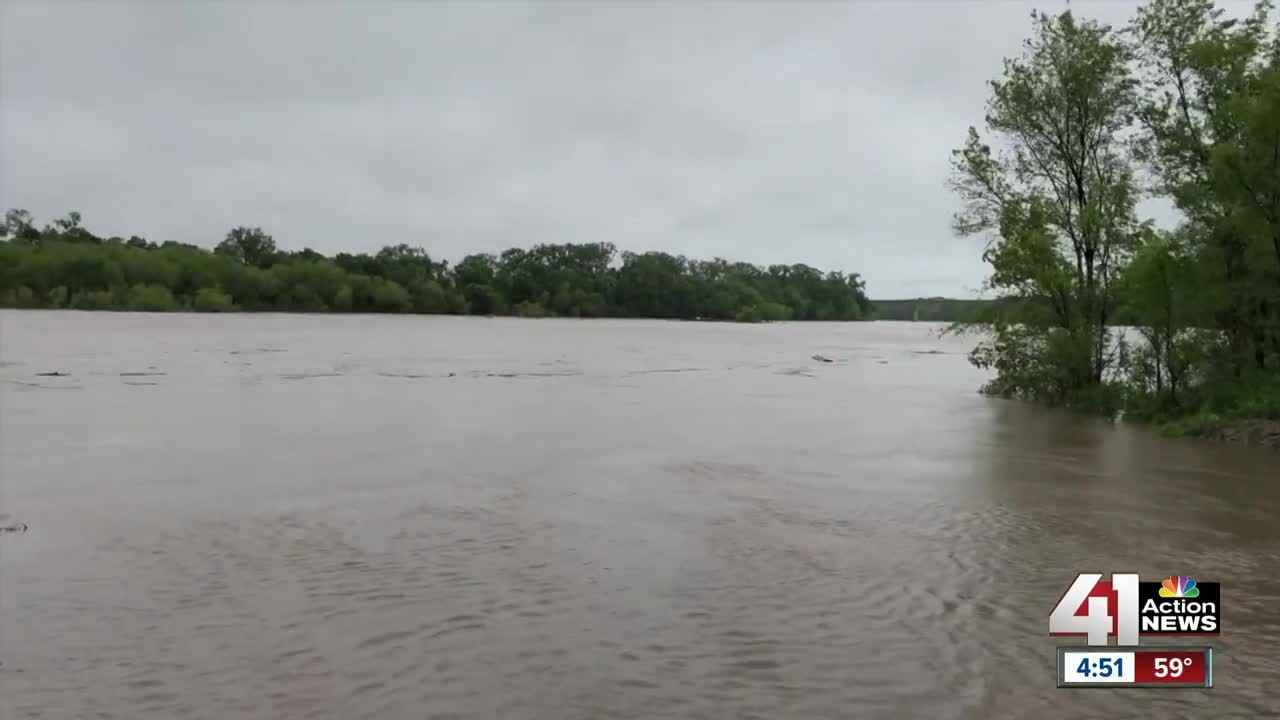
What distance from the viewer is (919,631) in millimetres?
7406

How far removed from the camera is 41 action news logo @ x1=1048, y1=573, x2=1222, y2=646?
7.32m

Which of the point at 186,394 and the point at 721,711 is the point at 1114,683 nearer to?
the point at 721,711

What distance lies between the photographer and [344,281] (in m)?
136

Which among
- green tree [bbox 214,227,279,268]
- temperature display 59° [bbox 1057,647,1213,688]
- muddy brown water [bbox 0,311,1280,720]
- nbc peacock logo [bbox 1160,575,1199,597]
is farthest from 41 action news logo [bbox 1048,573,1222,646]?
green tree [bbox 214,227,279,268]

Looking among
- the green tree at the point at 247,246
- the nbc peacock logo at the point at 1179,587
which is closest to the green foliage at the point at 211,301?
the green tree at the point at 247,246

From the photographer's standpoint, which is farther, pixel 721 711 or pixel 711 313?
pixel 711 313

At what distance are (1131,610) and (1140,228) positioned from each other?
23366mm

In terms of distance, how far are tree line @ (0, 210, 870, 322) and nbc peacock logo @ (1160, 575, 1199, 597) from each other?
391 ft

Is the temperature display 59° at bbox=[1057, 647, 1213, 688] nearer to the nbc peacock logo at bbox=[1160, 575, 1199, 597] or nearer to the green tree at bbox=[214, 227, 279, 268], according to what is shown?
the nbc peacock logo at bbox=[1160, 575, 1199, 597]

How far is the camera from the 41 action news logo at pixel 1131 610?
732cm

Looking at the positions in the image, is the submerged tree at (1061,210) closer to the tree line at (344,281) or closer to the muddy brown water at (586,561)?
the muddy brown water at (586,561)

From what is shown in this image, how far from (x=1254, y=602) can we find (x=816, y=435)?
12.5m

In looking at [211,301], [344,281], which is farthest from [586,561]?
[344,281]

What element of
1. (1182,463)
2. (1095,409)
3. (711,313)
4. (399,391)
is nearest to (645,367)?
(399,391)
